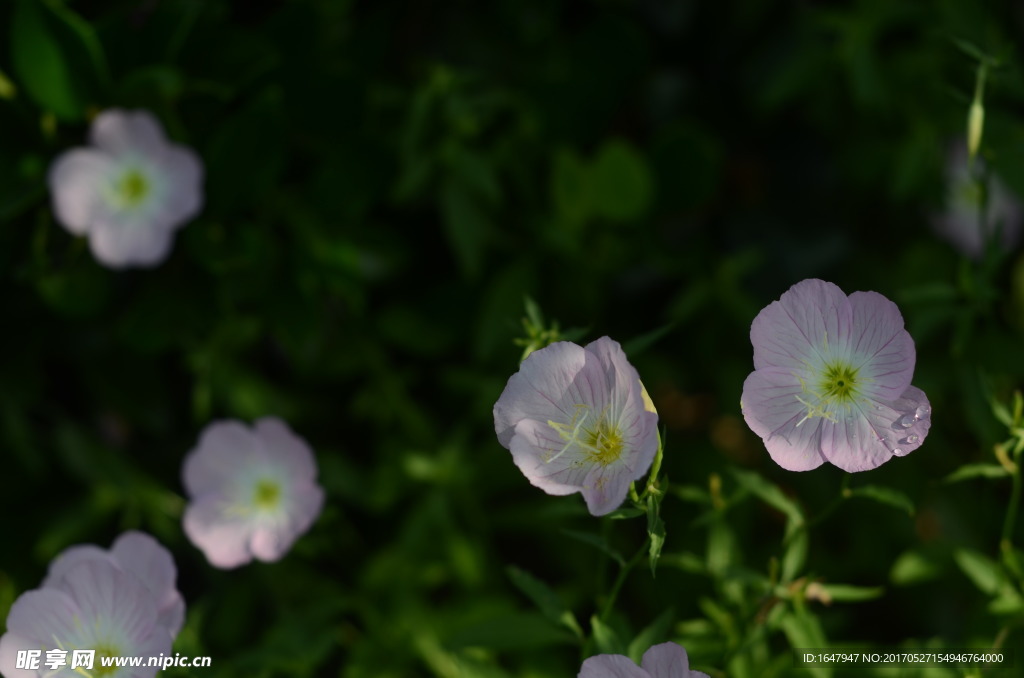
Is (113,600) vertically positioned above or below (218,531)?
above

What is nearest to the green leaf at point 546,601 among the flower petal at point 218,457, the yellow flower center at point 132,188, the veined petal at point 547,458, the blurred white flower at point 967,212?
the veined petal at point 547,458

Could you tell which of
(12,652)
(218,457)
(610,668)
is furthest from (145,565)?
(610,668)

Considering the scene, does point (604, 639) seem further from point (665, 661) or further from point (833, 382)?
point (833, 382)

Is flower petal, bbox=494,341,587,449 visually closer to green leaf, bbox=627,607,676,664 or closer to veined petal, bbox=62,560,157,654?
green leaf, bbox=627,607,676,664

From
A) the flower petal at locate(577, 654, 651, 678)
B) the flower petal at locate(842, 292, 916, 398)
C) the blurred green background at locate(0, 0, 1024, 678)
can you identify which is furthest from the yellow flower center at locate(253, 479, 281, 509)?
the flower petal at locate(842, 292, 916, 398)

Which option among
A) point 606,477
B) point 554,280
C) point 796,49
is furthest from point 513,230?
point 606,477

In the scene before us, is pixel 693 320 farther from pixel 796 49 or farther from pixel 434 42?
pixel 434 42

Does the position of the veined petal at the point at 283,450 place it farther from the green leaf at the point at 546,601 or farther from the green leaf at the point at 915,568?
the green leaf at the point at 915,568

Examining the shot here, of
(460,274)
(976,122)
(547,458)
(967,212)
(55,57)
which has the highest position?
(976,122)
